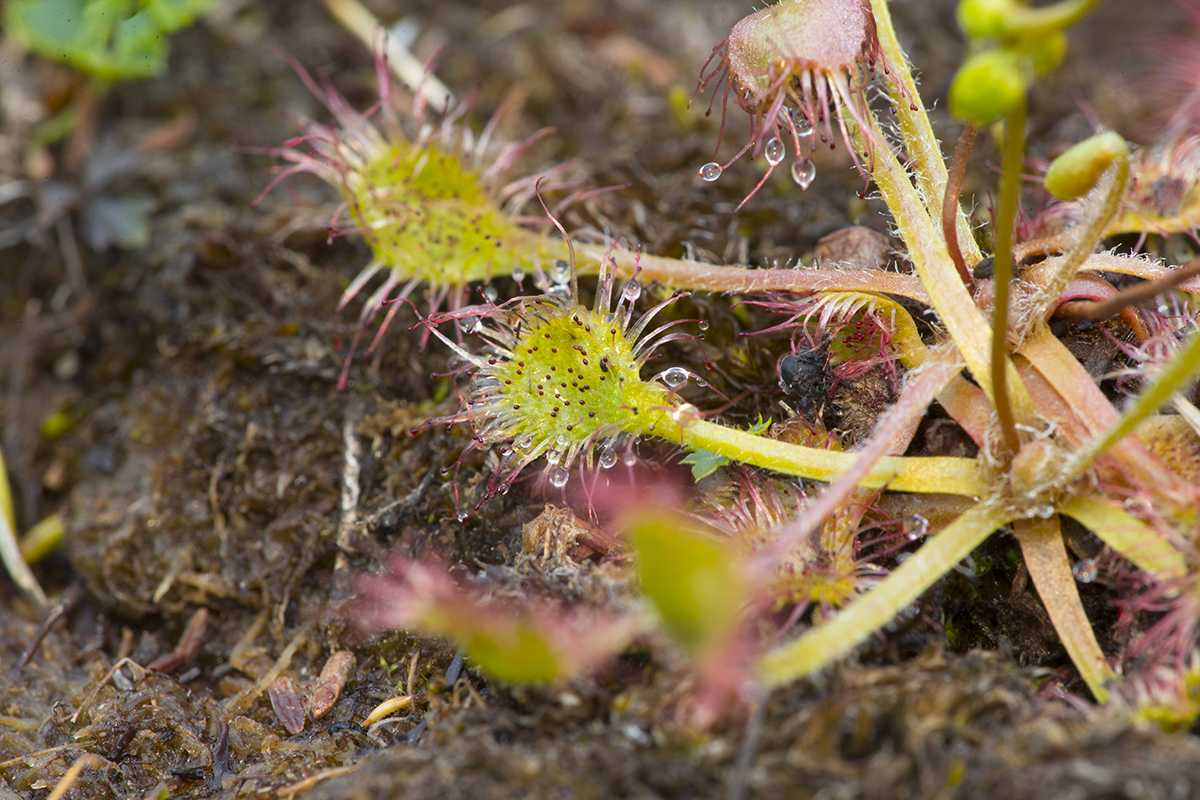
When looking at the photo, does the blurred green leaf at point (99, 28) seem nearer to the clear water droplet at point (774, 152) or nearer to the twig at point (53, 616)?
the twig at point (53, 616)

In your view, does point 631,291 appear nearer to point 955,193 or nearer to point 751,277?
point 751,277

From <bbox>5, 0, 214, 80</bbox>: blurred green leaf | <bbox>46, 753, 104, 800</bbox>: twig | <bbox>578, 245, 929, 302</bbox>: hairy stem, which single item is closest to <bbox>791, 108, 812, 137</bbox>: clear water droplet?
<bbox>578, 245, 929, 302</bbox>: hairy stem

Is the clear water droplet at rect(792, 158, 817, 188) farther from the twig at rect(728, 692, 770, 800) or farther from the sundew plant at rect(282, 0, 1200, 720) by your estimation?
the twig at rect(728, 692, 770, 800)

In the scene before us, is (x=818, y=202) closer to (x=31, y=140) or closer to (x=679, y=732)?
(x=679, y=732)

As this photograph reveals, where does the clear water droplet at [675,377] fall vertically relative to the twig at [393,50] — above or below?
below

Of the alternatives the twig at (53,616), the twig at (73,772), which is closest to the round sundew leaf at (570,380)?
the twig at (73,772)

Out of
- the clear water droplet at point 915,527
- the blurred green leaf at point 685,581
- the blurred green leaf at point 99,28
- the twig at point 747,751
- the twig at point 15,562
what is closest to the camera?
the blurred green leaf at point 685,581

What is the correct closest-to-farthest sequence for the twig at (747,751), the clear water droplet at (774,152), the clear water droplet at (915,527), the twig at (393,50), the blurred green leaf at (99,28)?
the twig at (747,751) < the clear water droplet at (915,527) < the clear water droplet at (774,152) < the blurred green leaf at (99,28) < the twig at (393,50)
